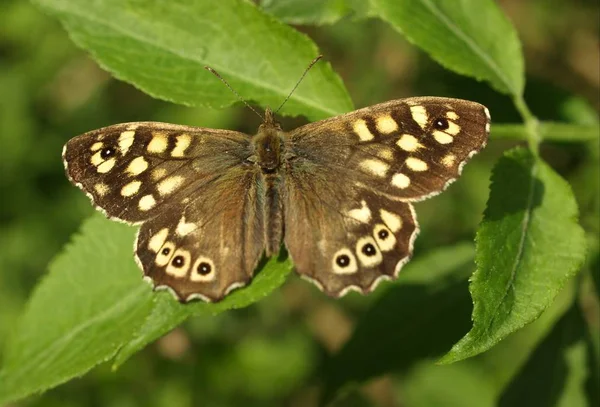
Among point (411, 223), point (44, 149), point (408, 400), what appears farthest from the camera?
point (44, 149)

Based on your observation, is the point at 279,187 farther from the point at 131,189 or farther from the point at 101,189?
the point at 101,189

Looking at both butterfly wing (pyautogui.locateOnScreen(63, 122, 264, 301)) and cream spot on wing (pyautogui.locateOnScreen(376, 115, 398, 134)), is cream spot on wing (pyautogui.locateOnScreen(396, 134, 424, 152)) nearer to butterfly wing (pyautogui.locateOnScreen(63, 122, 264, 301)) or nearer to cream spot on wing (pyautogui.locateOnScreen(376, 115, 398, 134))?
cream spot on wing (pyautogui.locateOnScreen(376, 115, 398, 134))

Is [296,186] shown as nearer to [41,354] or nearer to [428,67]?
[41,354]

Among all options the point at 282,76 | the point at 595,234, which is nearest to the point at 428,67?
the point at 595,234

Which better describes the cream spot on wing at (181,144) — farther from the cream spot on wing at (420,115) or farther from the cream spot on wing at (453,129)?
the cream spot on wing at (453,129)

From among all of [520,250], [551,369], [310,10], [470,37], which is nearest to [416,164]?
[520,250]

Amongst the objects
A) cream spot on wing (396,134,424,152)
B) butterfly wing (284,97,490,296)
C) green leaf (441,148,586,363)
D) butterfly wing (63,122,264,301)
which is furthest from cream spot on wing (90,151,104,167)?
green leaf (441,148,586,363)
